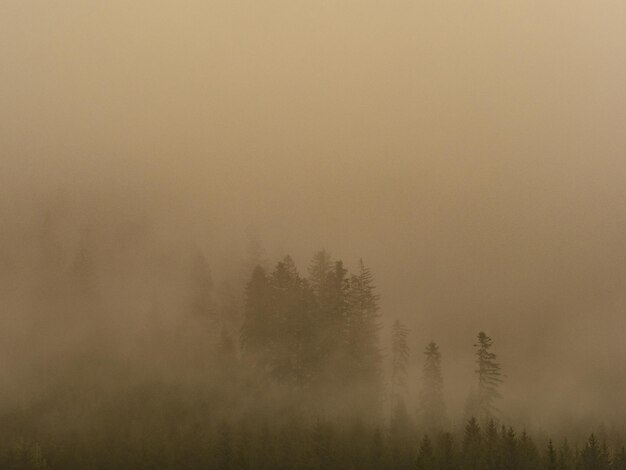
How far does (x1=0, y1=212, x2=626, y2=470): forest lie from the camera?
4475cm

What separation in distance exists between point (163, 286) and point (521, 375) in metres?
48.2

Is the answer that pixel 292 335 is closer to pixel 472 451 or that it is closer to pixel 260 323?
pixel 260 323

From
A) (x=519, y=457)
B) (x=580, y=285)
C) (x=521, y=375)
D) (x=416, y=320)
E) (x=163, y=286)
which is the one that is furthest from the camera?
(x=580, y=285)

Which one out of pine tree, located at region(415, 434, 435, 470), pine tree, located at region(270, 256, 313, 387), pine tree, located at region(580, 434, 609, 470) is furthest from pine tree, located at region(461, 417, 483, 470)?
pine tree, located at region(270, 256, 313, 387)

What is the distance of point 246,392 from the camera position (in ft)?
189

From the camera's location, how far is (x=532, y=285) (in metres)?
161

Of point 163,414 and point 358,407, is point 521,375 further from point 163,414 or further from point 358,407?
point 163,414

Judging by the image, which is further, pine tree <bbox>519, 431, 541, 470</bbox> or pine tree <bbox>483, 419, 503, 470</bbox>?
pine tree <bbox>519, 431, 541, 470</bbox>

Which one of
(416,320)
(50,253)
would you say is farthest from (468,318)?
(50,253)

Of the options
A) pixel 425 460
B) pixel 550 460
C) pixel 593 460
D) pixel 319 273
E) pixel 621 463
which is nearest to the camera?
pixel 550 460

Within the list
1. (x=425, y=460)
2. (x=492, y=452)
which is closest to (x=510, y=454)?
(x=492, y=452)

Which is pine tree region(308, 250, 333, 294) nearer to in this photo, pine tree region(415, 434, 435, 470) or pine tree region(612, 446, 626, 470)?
pine tree region(415, 434, 435, 470)

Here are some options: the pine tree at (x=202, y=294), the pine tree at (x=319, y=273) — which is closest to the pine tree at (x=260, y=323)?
the pine tree at (x=319, y=273)

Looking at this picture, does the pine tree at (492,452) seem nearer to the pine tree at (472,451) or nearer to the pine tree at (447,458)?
the pine tree at (472,451)
